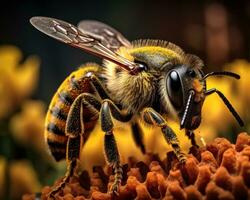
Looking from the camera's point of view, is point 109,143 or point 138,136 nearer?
point 109,143

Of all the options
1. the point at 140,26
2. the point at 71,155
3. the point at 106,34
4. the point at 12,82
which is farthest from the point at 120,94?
the point at 140,26

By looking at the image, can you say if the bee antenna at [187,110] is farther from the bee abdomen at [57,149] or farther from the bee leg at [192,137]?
the bee abdomen at [57,149]

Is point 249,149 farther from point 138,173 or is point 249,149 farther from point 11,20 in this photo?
point 11,20

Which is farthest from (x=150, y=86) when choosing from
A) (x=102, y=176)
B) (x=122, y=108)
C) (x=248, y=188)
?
(x=248, y=188)

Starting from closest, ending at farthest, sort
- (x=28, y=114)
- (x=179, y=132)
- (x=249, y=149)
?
(x=249, y=149) → (x=179, y=132) → (x=28, y=114)

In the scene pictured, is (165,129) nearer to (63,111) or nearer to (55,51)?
(63,111)

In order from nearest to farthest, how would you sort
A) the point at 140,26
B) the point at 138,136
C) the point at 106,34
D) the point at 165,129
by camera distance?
the point at 165,129 < the point at 138,136 < the point at 106,34 < the point at 140,26

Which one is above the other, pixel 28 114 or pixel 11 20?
pixel 28 114
